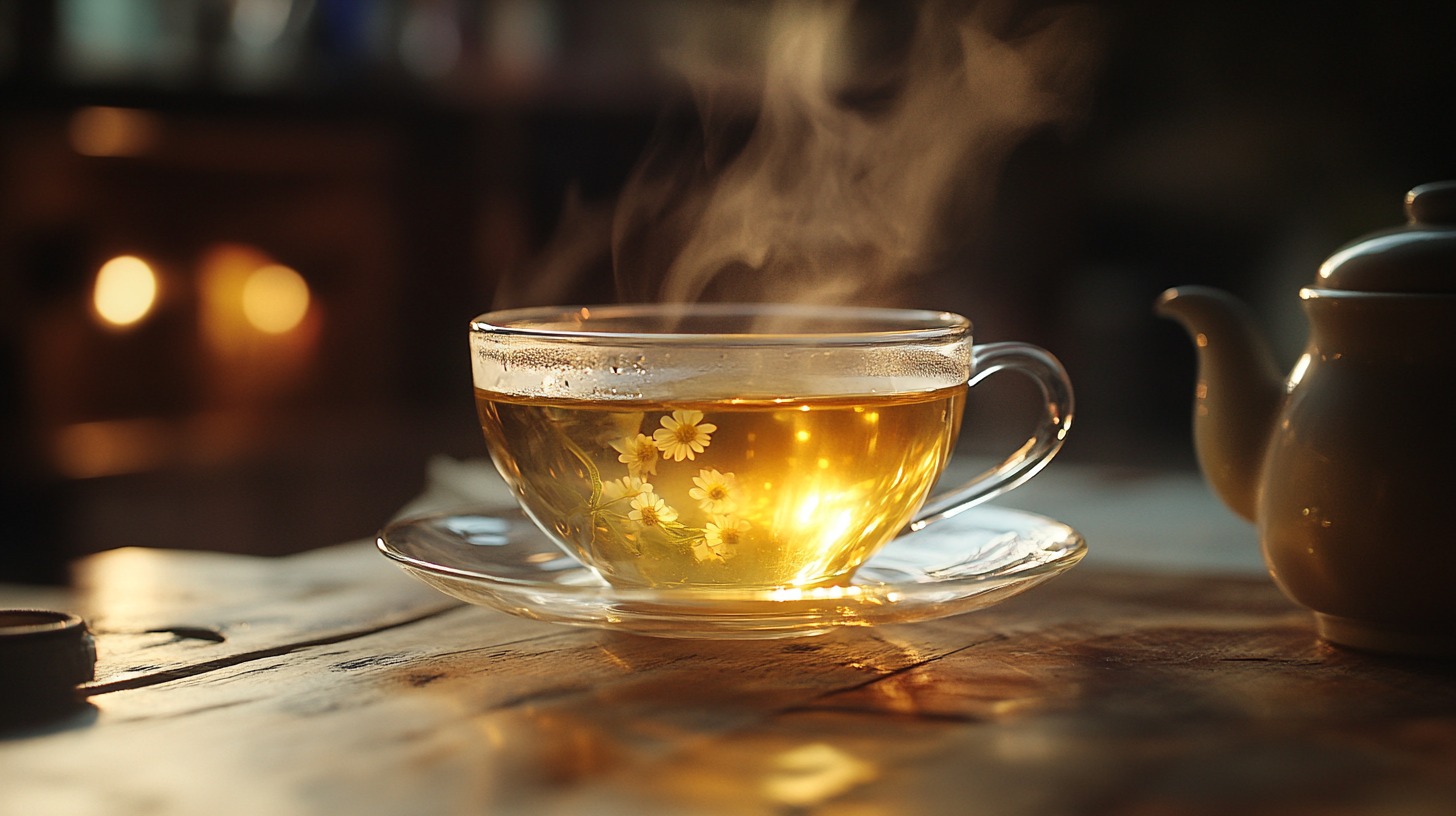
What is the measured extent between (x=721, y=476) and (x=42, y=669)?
1.12 ft

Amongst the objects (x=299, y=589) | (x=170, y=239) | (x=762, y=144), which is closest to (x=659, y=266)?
(x=762, y=144)

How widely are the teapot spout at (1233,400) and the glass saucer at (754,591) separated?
0.32 feet

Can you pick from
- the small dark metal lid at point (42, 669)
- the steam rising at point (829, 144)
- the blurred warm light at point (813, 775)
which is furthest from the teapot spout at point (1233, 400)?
the steam rising at point (829, 144)

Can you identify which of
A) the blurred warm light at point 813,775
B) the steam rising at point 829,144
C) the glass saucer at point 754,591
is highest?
the steam rising at point 829,144

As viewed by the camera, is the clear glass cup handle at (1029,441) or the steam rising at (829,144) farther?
the steam rising at (829,144)

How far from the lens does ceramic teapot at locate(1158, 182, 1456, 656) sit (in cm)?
66

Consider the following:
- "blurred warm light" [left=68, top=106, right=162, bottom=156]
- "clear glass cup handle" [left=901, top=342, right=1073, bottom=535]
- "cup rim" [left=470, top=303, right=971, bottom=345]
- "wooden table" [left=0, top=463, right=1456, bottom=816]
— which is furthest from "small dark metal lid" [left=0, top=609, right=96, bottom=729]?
"blurred warm light" [left=68, top=106, right=162, bottom=156]

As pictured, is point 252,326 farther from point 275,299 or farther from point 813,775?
point 813,775

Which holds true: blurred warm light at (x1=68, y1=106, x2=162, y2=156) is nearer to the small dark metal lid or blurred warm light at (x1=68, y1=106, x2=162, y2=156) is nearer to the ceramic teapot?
the small dark metal lid

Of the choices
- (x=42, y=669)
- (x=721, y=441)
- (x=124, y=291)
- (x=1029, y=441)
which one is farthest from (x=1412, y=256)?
(x=124, y=291)

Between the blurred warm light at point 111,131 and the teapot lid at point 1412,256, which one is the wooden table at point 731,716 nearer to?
the teapot lid at point 1412,256

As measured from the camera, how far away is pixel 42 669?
0.61 metres

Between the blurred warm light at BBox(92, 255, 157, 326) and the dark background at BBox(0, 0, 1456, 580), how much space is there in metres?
0.03

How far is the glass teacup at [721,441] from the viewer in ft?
2.30
